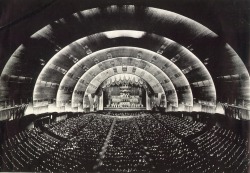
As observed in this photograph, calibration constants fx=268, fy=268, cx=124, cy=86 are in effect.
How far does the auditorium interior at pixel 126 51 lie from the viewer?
400 inches

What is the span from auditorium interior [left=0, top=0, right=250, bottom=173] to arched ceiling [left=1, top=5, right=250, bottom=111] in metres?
0.06

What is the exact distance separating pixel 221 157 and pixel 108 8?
795 centimetres

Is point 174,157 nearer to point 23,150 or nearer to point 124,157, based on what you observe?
point 124,157

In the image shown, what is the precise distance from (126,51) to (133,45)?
3.41m

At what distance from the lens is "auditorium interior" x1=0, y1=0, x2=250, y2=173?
10.2 m

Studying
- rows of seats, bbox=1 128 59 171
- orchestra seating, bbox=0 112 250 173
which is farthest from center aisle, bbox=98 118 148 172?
rows of seats, bbox=1 128 59 171

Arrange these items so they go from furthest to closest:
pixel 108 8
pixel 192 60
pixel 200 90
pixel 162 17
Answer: pixel 200 90 < pixel 192 60 < pixel 162 17 < pixel 108 8

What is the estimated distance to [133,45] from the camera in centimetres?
2033

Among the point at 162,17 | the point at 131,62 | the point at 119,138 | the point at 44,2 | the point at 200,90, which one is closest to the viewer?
the point at 44,2

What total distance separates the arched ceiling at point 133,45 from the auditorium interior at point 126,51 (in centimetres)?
6

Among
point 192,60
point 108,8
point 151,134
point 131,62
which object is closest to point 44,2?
point 108,8

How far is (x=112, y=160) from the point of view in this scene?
10633 millimetres

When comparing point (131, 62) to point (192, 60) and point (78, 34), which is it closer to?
point (192, 60)

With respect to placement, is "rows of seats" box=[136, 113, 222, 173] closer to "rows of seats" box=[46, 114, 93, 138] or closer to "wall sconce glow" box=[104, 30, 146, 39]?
"rows of seats" box=[46, 114, 93, 138]
